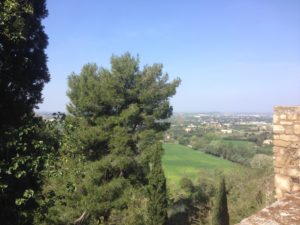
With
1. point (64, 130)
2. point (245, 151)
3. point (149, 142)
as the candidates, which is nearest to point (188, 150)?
point (245, 151)

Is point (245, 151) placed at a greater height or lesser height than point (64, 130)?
lesser

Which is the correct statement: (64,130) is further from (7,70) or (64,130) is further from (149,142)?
(149,142)

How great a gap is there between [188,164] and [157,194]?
2642 centimetres

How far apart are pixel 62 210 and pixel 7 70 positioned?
10.2 metres

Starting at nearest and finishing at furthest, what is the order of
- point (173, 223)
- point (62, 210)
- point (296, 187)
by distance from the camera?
point (296, 187) → point (62, 210) → point (173, 223)

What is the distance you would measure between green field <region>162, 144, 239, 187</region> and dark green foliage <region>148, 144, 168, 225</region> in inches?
692

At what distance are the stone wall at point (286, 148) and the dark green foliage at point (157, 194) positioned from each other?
11111 millimetres

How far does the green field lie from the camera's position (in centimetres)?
3572

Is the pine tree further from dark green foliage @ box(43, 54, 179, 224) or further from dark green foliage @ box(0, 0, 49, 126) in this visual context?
dark green foliage @ box(43, 54, 179, 224)

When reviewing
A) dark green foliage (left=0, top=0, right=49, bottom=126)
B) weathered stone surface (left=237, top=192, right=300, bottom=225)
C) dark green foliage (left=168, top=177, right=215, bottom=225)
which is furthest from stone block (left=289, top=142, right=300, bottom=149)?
dark green foliage (left=168, top=177, right=215, bottom=225)

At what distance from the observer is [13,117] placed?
6668 millimetres

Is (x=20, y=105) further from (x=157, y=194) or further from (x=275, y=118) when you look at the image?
(x=157, y=194)

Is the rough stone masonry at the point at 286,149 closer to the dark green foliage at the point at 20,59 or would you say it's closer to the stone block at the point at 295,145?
the stone block at the point at 295,145

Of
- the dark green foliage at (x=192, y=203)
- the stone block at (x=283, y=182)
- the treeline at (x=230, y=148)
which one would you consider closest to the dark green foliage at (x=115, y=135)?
the dark green foliage at (x=192, y=203)
